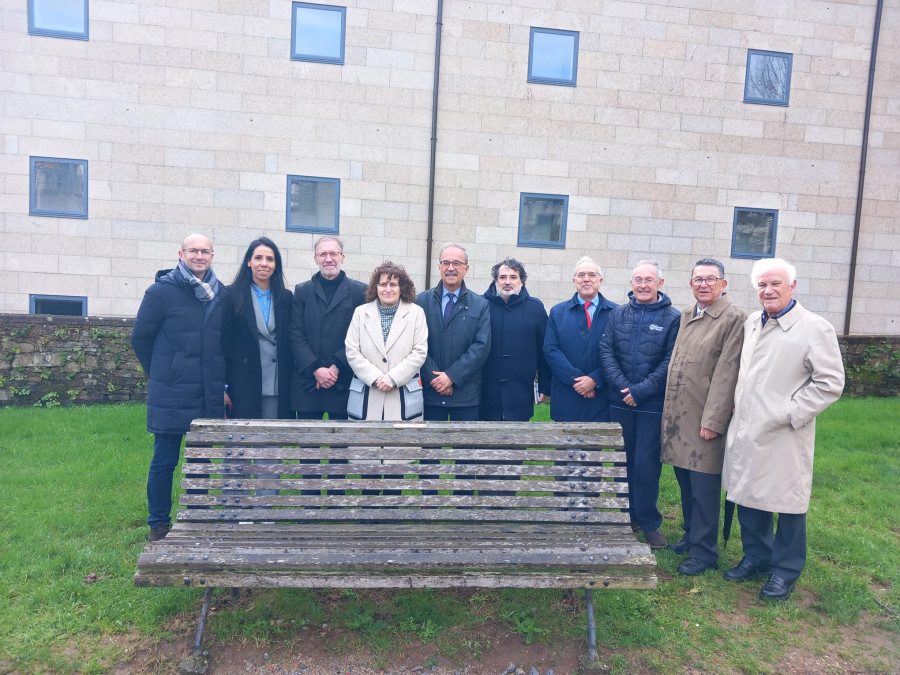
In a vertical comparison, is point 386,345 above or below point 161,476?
above

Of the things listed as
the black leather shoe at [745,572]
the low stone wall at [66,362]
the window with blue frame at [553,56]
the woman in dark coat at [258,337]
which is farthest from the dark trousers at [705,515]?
the window with blue frame at [553,56]

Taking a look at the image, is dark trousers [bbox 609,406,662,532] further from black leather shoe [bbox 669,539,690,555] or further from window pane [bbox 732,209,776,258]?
window pane [bbox 732,209,776,258]

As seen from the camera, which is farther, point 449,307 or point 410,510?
point 449,307

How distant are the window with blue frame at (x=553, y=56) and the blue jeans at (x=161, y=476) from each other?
8.37m

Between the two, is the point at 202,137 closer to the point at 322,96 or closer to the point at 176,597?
the point at 322,96

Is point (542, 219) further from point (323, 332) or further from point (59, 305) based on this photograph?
point (59, 305)

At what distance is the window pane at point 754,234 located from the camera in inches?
429

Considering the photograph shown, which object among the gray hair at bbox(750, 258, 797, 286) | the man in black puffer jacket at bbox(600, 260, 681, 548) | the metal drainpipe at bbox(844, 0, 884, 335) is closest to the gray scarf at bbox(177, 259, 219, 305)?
the man in black puffer jacket at bbox(600, 260, 681, 548)

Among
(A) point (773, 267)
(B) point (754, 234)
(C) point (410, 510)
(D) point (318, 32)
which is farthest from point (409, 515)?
(B) point (754, 234)

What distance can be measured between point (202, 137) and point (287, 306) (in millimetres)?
6337

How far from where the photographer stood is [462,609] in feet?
11.4

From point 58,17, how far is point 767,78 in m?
11.6

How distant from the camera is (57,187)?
30.6ft

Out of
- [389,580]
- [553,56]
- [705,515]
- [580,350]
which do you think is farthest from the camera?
[553,56]
